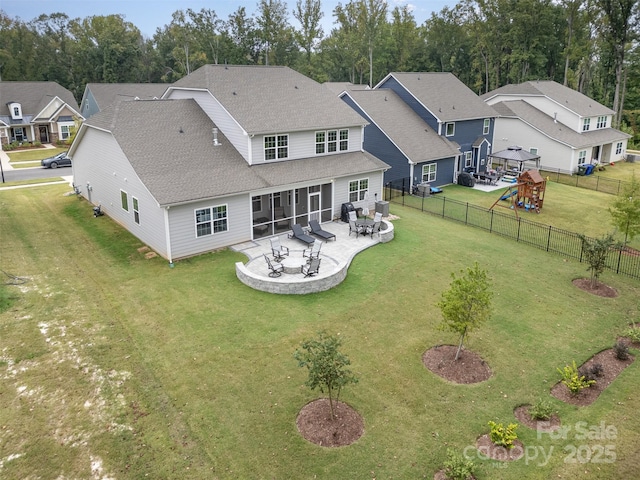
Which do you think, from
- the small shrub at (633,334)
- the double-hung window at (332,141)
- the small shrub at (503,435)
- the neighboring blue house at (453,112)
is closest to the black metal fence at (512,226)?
the small shrub at (633,334)

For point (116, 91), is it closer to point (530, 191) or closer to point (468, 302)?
point (530, 191)

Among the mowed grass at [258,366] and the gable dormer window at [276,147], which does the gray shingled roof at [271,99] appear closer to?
the gable dormer window at [276,147]

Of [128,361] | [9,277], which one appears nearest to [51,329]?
[128,361]

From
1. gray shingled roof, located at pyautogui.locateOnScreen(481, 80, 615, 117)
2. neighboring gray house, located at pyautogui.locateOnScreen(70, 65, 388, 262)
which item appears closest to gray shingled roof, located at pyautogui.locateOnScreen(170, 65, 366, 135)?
neighboring gray house, located at pyautogui.locateOnScreen(70, 65, 388, 262)

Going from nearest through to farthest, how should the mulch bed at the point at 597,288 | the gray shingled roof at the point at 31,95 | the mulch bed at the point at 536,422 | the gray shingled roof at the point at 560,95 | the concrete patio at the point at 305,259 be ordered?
the mulch bed at the point at 536,422, the concrete patio at the point at 305,259, the mulch bed at the point at 597,288, the gray shingled roof at the point at 560,95, the gray shingled roof at the point at 31,95

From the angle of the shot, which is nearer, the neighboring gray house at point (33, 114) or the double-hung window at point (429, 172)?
the double-hung window at point (429, 172)

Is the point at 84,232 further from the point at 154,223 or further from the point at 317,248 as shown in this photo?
the point at 317,248
